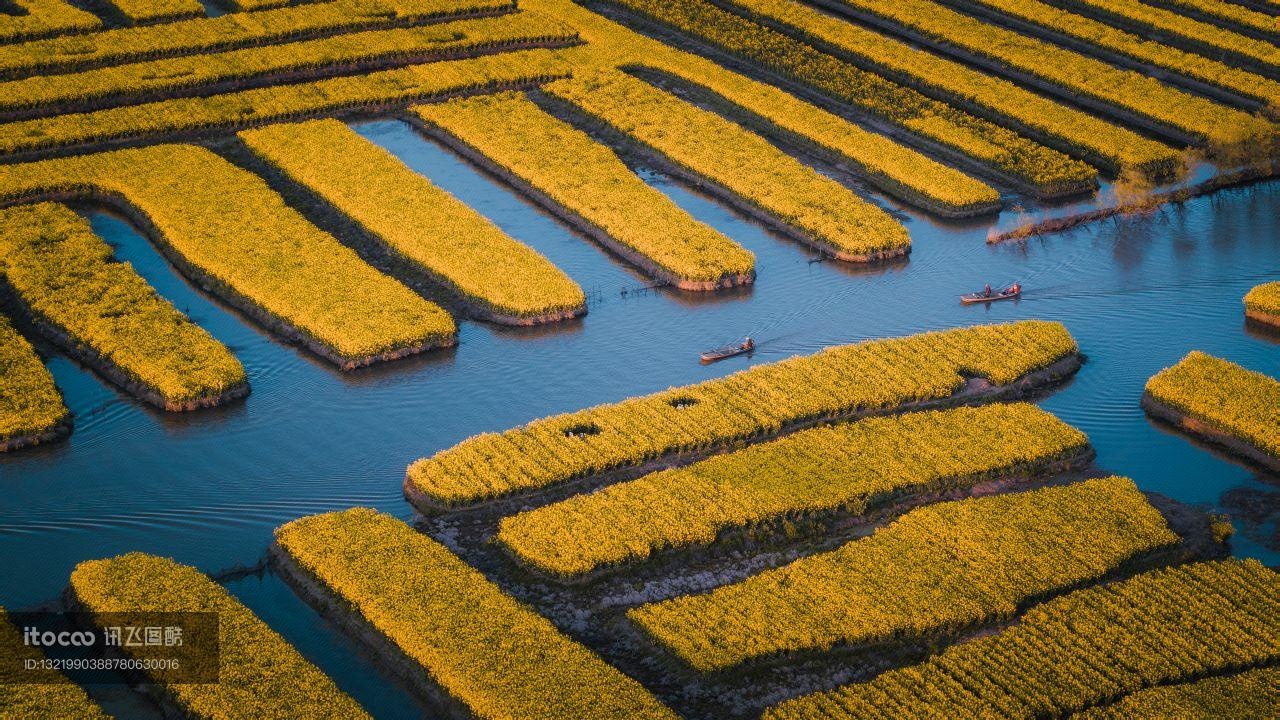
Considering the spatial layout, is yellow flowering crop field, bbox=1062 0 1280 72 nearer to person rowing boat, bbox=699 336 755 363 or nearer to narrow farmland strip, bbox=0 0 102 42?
person rowing boat, bbox=699 336 755 363

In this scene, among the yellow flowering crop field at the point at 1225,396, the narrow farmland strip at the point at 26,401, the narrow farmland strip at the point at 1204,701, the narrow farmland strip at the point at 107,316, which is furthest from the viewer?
the narrow farmland strip at the point at 107,316

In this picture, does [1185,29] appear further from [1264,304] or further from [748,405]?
[748,405]

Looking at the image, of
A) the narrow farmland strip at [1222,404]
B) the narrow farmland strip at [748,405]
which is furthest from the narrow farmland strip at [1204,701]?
the narrow farmland strip at [748,405]

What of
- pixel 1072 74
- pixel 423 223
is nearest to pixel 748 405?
pixel 423 223

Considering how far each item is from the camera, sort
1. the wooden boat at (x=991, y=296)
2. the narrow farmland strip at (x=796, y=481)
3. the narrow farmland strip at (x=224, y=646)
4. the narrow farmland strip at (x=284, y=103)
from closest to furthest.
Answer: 1. the narrow farmland strip at (x=224, y=646)
2. the narrow farmland strip at (x=796, y=481)
3. the wooden boat at (x=991, y=296)
4. the narrow farmland strip at (x=284, y=103)

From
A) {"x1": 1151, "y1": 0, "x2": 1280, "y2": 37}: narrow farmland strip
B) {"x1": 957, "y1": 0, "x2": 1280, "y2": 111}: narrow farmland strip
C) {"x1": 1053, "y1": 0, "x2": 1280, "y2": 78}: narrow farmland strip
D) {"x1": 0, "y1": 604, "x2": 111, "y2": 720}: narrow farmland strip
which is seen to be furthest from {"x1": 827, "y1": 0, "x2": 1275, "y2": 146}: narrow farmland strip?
{"x1": 0, "y1": 604, "x2": 111, "y2": 720}: narrow farmland strip

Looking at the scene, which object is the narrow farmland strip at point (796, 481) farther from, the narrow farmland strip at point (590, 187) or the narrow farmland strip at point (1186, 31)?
the narrow farmland strip at point (1186, 31)
